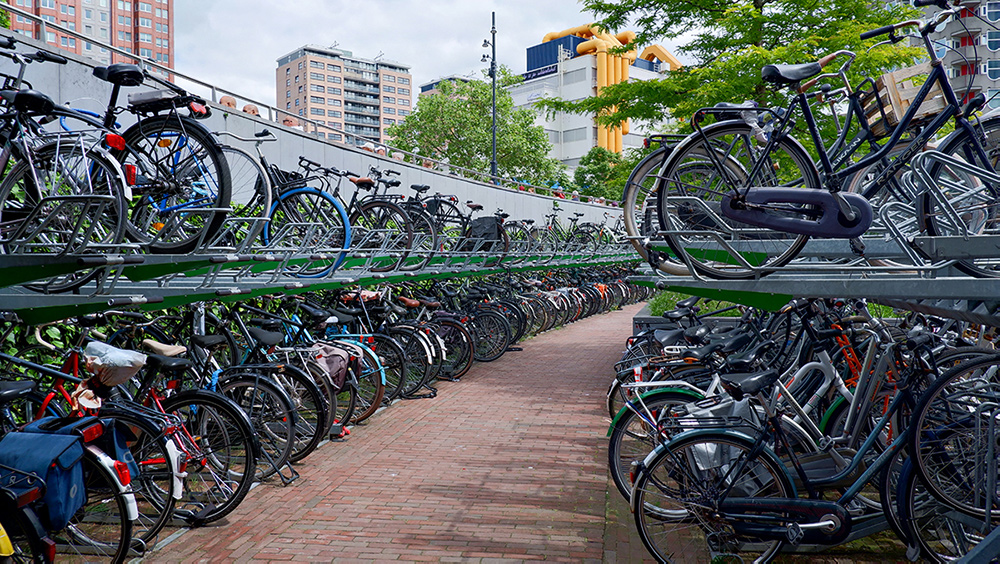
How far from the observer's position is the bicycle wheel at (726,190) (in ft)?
10.8

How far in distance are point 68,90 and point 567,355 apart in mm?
8111

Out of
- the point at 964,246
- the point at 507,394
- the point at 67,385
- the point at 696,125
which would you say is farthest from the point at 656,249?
the point at 507,394

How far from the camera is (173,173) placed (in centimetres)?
434

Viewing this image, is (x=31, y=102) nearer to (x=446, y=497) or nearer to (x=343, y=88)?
(x=446, y=497)

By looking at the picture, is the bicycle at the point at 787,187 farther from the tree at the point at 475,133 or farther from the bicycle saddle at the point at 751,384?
the tree at the point at 475,133

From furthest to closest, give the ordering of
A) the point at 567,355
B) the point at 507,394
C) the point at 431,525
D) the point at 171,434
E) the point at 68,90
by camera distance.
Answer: the point at 567,355
the point at 507,394
the point at 68,90
the point at 431,525
the point at 171,434

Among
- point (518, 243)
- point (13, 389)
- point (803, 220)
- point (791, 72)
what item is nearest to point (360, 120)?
point (518, 243)

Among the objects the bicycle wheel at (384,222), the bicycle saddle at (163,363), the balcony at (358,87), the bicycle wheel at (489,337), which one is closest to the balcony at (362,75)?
the balcony at (358,87)

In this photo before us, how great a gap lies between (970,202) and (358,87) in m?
125

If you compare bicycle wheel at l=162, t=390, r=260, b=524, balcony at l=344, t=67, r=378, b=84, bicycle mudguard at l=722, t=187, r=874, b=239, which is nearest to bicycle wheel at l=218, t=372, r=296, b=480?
bicycle wheel at l=162, t=390, r=260, b=524

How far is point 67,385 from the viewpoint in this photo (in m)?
4.37

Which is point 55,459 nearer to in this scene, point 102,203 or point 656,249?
point 102,203

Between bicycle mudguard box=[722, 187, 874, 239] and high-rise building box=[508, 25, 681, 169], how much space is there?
186 ft

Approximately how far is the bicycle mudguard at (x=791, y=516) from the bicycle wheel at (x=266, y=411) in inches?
128
